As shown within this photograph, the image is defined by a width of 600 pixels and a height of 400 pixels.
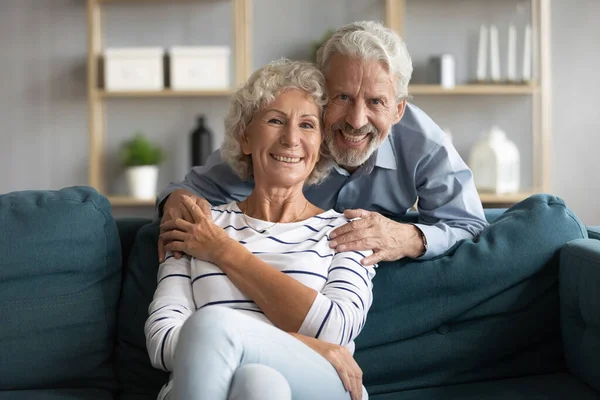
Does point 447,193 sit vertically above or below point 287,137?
below

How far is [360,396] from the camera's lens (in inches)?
61.7

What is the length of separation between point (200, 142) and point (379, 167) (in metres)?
2.20

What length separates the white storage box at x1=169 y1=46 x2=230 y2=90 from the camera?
407 cm

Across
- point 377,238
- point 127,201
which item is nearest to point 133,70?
point 127,201

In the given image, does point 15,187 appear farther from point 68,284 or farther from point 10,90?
point 68,284

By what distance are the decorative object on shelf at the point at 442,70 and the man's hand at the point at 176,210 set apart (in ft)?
8.10

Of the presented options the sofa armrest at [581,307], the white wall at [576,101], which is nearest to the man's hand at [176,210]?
the sofa armrest at [581,307]

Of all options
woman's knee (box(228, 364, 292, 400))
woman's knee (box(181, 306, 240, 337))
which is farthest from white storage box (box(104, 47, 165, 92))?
woman's knee (box(228, 364, 292, 400))

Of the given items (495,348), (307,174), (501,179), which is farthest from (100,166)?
(495,348)

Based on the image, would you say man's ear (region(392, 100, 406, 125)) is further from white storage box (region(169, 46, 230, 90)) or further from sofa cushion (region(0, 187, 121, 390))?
white storage box (region(169, 46, 230, 90))

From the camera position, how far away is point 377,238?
1783mm

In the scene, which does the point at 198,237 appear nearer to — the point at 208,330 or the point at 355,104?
the point at 208,330

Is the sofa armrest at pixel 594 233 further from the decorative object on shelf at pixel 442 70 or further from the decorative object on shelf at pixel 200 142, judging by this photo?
the decorative object on shelf at pixel 200 142

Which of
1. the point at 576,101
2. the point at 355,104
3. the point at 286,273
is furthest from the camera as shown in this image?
the point at 576,101
